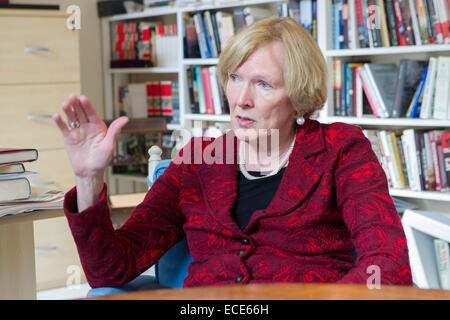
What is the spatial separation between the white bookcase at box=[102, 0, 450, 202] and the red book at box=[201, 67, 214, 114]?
50 millimetres

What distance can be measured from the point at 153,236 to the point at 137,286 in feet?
0.39

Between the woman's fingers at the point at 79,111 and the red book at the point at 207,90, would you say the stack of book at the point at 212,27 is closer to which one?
the red book at the point at 207,90

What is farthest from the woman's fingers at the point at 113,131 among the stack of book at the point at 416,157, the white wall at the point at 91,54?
the white wall at the point at 91,54

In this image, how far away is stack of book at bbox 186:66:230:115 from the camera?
3.63 meters

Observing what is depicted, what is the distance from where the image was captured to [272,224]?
1.43 meters

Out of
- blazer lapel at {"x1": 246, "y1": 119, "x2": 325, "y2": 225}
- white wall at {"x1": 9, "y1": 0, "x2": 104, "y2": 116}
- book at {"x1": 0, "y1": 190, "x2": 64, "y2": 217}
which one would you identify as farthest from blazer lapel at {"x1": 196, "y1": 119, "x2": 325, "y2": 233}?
white wall at {"x1": 9, "y1": 0, "x2": 104, "y2": 116}

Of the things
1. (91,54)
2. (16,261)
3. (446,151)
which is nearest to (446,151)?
(446,151)

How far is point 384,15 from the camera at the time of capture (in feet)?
9.55

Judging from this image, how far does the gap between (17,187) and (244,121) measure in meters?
0.55

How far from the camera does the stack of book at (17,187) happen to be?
1531mm

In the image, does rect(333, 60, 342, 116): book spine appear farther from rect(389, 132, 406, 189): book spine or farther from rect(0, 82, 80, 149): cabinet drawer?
rect(0, 82, 80, 149): cabinet drawer
